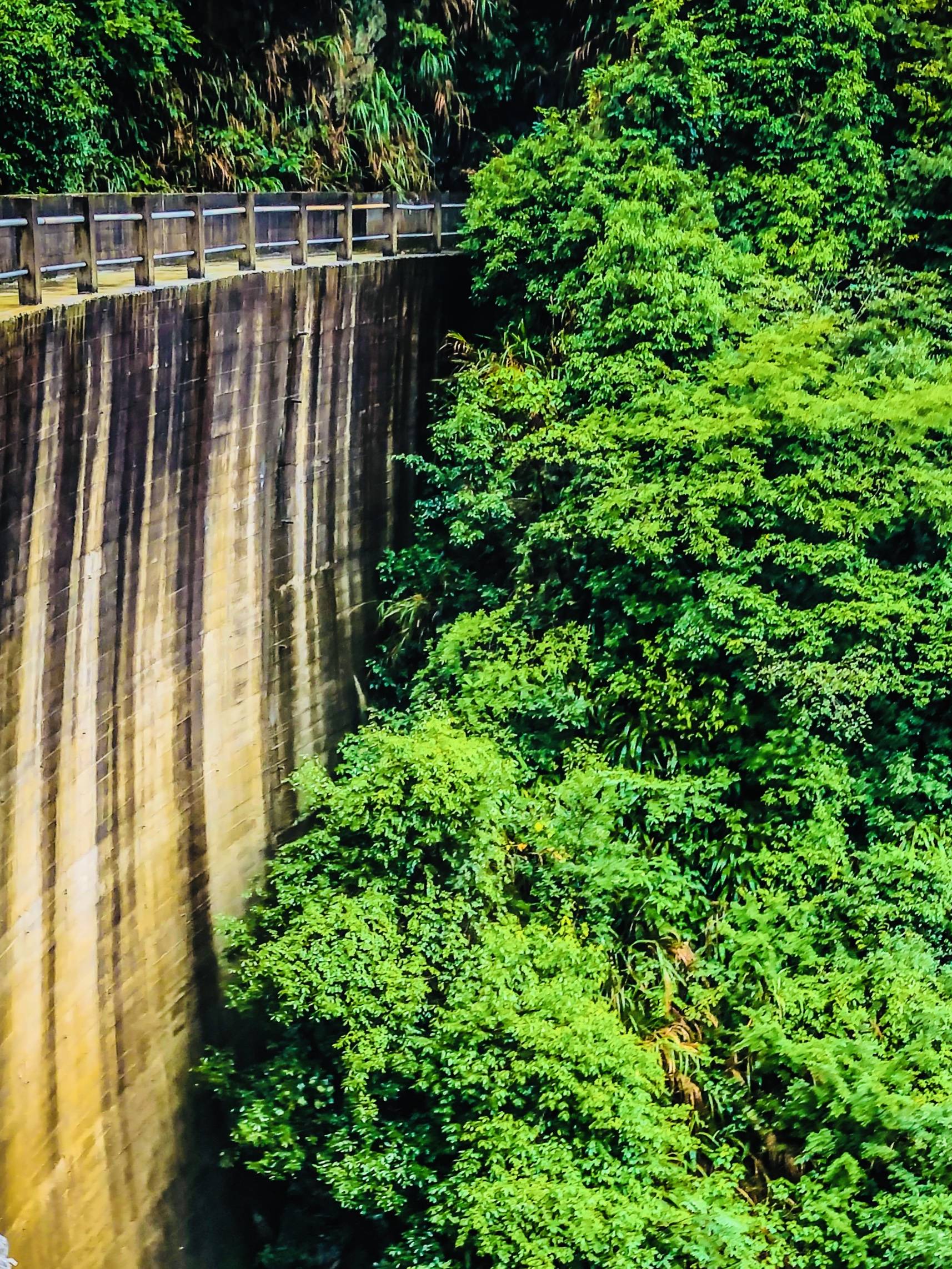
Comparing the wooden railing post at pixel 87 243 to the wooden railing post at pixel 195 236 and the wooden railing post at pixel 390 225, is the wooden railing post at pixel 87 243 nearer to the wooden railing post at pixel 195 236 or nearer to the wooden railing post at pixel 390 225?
the wooden railing post at pixel 195 236

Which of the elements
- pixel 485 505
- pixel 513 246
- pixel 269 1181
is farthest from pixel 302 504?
pixel 269 1181

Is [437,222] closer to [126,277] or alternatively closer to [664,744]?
[126,277]

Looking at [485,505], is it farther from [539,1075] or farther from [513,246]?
[539,1075]

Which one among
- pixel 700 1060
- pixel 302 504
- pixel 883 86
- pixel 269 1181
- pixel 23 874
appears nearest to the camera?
pixel 23 874

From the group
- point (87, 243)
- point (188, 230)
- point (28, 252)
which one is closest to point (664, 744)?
point (188, 230)

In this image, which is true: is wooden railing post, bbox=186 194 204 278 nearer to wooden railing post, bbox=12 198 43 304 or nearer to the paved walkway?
the paved walkway

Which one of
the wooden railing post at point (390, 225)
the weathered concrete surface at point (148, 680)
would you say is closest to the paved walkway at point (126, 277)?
the weathered concrete surface at point (148, 680)
